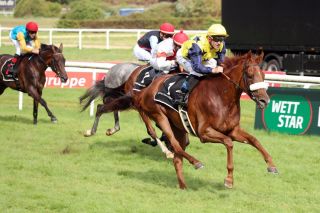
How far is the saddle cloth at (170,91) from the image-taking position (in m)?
7.92

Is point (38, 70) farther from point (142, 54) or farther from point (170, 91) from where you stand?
point (170, 91)

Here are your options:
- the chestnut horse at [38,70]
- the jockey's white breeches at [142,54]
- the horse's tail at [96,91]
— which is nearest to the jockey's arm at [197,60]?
the jockey's white breeches at [142,54]

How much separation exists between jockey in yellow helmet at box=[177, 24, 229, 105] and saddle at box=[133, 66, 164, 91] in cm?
191

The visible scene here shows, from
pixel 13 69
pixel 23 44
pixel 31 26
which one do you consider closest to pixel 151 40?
pixel 31 26

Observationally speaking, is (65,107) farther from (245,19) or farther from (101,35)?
(101,35)

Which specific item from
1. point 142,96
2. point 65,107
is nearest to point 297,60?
point 65,107

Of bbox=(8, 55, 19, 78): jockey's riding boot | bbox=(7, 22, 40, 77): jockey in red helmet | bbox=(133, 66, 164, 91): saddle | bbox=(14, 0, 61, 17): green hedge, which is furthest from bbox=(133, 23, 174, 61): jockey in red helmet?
bbox=(14, 0, 61, 17): green hedge

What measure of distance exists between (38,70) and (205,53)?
19.5 ft

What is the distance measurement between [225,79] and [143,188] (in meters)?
1.48

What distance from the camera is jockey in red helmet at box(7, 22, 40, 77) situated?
13.0 m

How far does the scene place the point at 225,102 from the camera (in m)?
7.43

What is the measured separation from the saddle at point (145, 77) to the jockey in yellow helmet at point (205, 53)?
1911mm

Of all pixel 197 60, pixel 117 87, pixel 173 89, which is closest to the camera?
pixel 197 60

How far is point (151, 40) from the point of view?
10211mm
